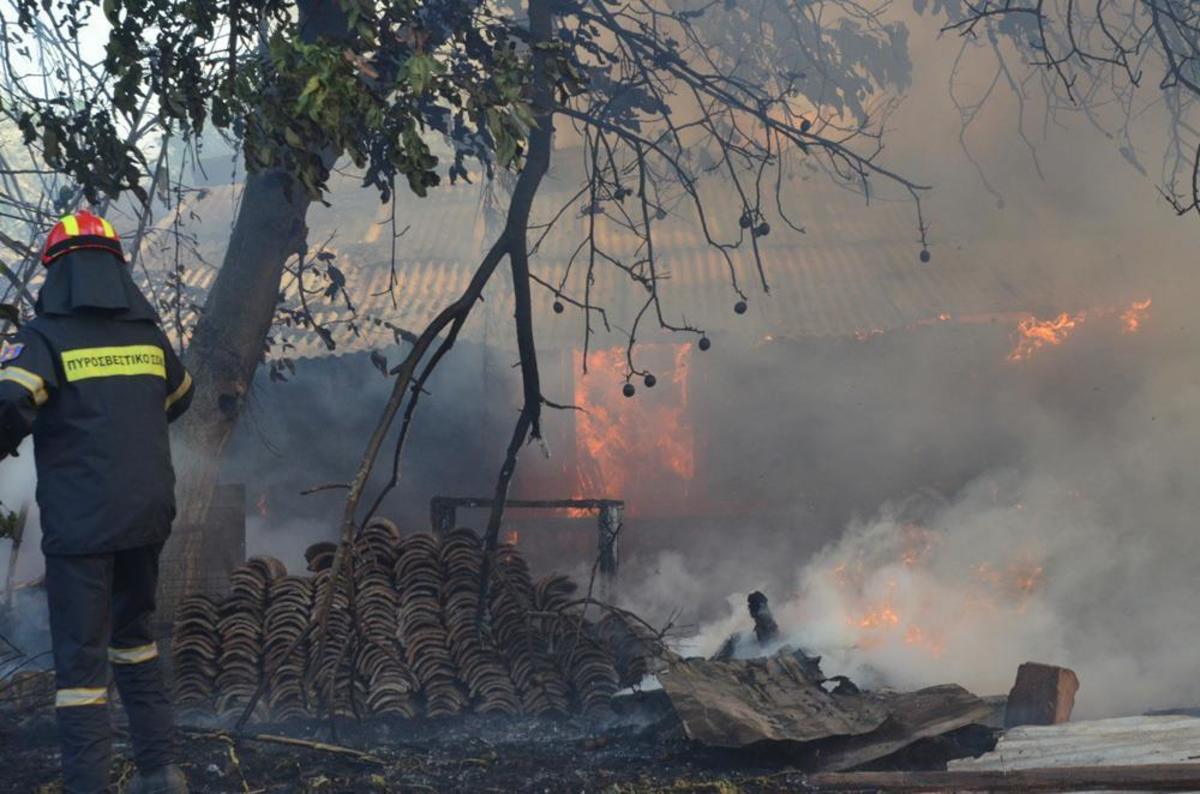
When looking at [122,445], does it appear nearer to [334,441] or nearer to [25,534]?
[25,534]

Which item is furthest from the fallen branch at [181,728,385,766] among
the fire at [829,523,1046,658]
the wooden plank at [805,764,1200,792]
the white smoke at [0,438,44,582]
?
the fire at [829,523,1046,658]

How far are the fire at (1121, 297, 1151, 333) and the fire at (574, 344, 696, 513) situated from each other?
5.35m

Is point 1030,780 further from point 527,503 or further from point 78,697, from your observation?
point 527,503

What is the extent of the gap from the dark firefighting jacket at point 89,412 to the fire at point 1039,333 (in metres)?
11.9

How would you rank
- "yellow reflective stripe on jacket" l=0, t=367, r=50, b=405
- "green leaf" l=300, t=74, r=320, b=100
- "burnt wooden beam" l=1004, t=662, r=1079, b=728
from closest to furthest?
"green leaf" l=300, t=74, r=320, b=100, "yellow reflective stripe on jacket" l=0, t=367, r=50, b=405, "burnt wooden beam" l=1004, t=662, r=1079, b=728

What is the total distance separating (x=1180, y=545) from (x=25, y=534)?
11.7m

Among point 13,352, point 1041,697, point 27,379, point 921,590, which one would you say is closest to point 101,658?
point 27,379

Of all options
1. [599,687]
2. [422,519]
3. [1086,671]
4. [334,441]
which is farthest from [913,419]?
[599,687]

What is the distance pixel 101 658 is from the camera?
16.4ft

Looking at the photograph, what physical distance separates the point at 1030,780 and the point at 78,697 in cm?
391

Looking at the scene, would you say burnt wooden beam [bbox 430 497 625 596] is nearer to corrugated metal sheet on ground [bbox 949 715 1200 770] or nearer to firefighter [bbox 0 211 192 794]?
corrugated metal sheet on ground [bbox 949 715 1200 770]

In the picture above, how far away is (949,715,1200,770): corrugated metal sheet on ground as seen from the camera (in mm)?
5281

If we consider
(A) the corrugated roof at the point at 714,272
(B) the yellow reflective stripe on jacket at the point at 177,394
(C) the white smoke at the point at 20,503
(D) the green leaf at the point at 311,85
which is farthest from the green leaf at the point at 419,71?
(A) the corrugated roof at the point at 714,272

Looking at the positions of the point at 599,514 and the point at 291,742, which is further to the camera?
the point at 599,514
